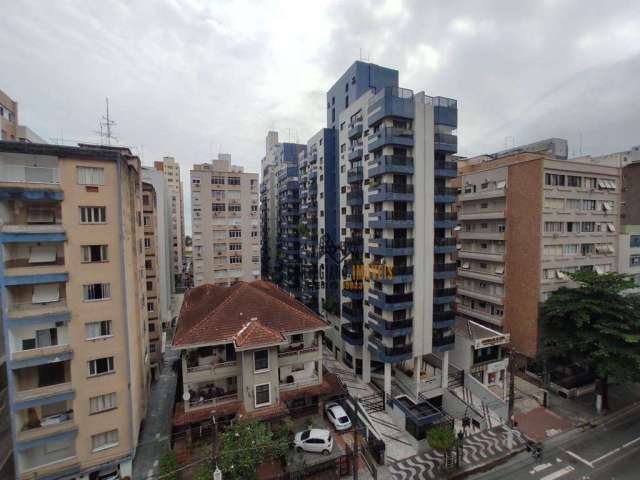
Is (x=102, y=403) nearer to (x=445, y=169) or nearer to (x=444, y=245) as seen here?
(x=444, y=245)

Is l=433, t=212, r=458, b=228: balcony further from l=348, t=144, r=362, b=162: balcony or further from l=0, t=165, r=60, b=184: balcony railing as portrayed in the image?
l=0, t=165, r=60, b=184: balcony railing

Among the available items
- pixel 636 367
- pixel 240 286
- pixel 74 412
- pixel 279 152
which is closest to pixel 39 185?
pixel 74 412

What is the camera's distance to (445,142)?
1166 inches

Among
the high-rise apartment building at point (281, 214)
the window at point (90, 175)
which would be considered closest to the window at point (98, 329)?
the window at point (90, 175)

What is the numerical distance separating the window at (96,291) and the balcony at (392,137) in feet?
82.9

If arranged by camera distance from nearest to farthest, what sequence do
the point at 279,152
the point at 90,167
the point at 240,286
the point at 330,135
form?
the point at 90,167 < the point at 240,286 < the point at 330,135 < the point at 279,152

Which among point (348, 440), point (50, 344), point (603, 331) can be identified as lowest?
point (348, 440)

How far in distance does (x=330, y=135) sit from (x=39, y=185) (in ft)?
107

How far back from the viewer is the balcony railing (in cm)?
1764

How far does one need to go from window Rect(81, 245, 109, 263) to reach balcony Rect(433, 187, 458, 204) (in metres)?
28.7

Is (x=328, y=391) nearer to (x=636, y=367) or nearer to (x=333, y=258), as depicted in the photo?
(x=333, y=258)

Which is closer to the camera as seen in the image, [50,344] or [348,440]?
[50,344]

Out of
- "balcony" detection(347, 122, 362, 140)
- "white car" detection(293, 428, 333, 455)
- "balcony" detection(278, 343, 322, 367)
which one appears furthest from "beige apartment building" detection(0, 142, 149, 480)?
"balcony" detection(347, 122, 362, 140)

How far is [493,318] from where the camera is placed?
36.5 meters
